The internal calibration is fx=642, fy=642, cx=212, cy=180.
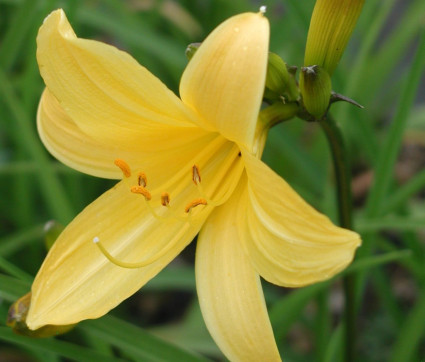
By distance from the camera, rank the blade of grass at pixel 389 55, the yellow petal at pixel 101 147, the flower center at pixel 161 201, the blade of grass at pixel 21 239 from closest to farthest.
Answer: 1. the flower center at pixel 161 201
2. the yellow petal at pixel 101 147
3. the blade of grass at pixel 21 239
4. the blade of grass at pixel 389 55

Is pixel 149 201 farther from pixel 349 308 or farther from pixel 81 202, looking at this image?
pixel 81 202

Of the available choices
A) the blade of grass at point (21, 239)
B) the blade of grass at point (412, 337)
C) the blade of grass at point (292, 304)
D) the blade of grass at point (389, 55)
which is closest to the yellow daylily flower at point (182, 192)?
the blade of grass at point (292, 304)

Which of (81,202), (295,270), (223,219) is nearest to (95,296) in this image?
(223,219)

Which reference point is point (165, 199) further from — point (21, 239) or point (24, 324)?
point (21, 239)

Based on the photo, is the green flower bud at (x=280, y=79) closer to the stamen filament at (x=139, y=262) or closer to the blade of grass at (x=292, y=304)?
the stamen filament at (x=139, y=262)

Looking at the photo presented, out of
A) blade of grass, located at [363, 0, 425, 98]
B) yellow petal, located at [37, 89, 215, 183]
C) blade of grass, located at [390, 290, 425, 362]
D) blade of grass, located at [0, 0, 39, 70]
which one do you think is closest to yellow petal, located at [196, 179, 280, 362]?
yellow petal, located at [37, 89, 215, 183]

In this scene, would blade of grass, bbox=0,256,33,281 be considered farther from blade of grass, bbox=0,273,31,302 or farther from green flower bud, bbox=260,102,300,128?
green flower bud, bbox=260,102,300,128

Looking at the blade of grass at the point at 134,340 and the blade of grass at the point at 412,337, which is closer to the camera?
the blade of grass at the point at 134,340
